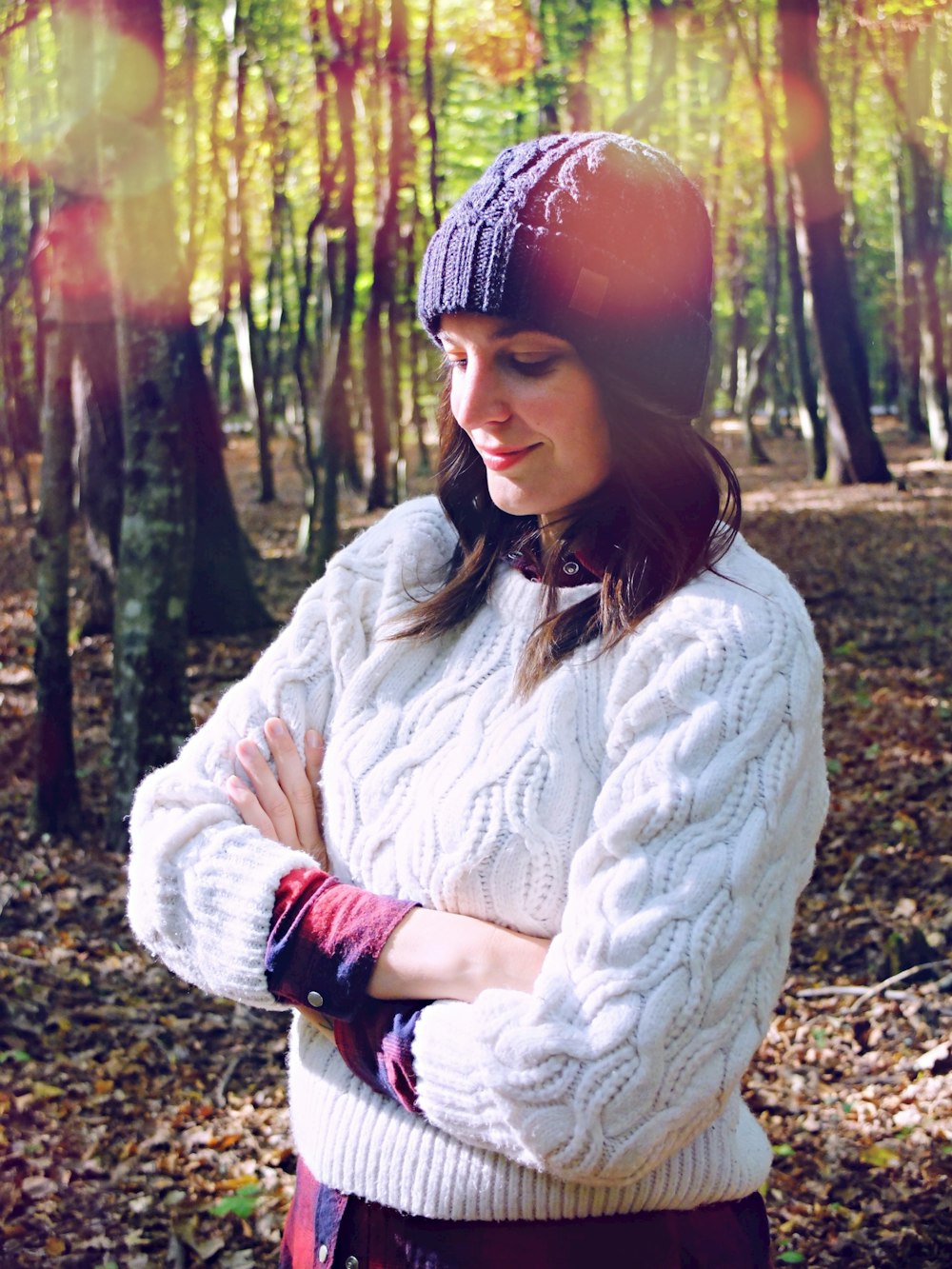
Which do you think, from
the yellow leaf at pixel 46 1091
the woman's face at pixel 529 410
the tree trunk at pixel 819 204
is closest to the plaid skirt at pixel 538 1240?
the woman's face at pixel 529 410

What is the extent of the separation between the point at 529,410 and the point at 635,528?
0.25m

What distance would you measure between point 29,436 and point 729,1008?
33.9 m

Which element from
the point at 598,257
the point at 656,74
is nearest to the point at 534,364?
the point at 598,257

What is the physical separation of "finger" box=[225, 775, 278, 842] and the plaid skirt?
570mm

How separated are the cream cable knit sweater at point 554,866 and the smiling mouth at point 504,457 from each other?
244 millimetres

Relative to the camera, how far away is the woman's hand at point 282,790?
212 centimetres

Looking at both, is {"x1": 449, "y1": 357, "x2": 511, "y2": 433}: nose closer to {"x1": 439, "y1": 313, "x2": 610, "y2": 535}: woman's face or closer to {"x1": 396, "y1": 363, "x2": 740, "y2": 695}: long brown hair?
{"x1": 439, "y1": 313, "x2": 610, "y2": 535}: woman's face

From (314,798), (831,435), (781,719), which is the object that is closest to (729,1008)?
Result: (781,719)

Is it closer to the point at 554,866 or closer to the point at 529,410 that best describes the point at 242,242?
the point at 529,410

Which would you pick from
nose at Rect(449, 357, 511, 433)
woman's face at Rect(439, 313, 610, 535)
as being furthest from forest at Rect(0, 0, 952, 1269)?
nose at Rect(449, 357, 511, 433)

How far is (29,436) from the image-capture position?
32.8 m

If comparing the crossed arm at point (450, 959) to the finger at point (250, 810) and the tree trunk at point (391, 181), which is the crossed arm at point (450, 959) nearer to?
the finger at point (250, 810)

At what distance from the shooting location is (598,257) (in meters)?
1.85

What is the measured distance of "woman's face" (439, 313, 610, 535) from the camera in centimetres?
192
